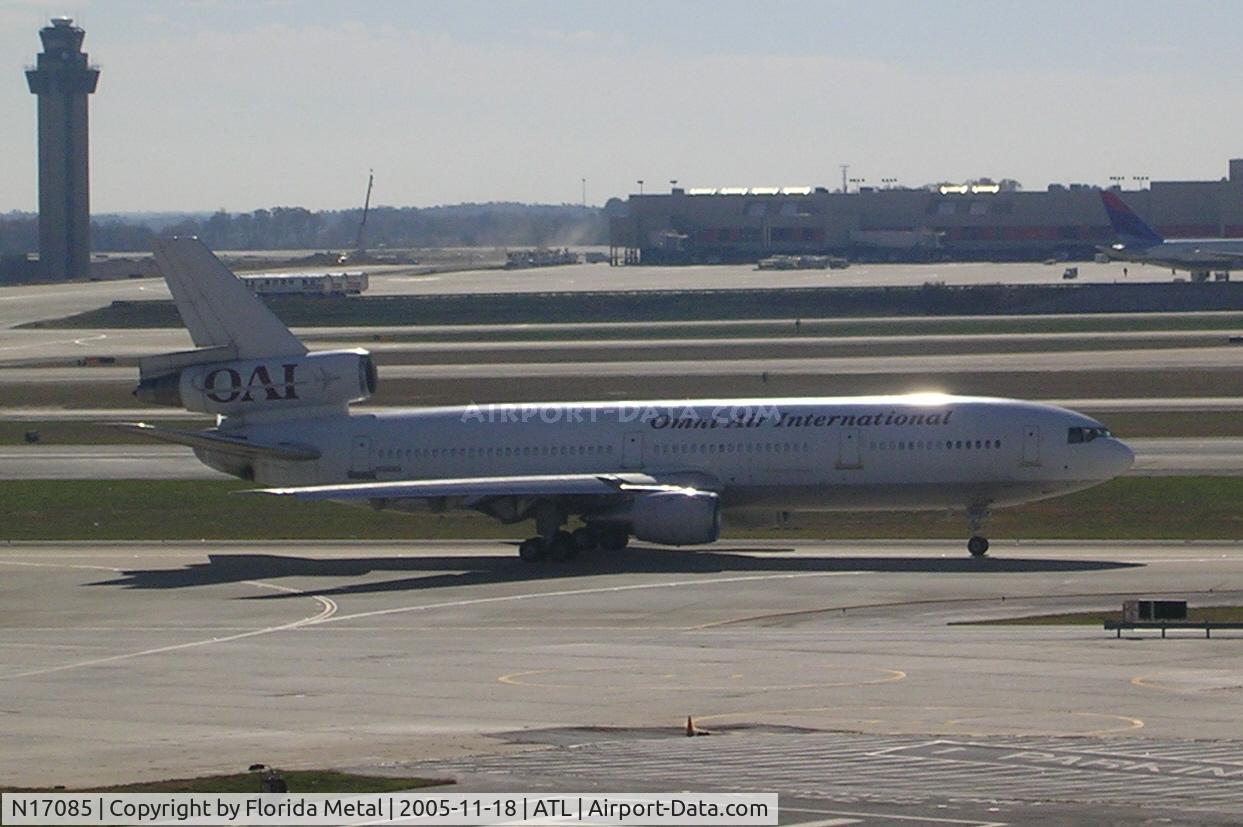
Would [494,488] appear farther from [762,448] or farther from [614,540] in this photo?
[762,448]

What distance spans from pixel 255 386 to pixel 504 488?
9095 millimetres

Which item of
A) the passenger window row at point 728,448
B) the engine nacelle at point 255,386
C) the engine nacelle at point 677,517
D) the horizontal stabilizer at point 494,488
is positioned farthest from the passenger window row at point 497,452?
the engine nacelle at point 677,517

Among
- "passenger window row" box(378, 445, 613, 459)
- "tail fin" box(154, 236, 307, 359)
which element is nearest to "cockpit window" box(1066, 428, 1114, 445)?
"passenger window row" box(378, 445, 613, 459)

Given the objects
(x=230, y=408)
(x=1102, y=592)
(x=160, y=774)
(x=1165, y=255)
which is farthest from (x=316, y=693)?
(x=1165, y=255)

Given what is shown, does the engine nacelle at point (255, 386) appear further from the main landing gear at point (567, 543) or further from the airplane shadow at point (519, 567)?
the main landing gear at point (567, 543)

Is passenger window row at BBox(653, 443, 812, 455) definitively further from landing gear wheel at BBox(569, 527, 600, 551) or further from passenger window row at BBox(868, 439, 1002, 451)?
landing gear wheel at BBox(569, 527, 600, 551)

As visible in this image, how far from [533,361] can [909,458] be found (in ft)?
220

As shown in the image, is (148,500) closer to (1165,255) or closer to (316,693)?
(316,693)

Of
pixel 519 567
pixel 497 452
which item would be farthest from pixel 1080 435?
pixel 497 452

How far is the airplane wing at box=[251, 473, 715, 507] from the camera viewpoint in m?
56.0

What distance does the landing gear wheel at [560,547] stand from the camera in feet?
187

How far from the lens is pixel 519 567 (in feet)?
186

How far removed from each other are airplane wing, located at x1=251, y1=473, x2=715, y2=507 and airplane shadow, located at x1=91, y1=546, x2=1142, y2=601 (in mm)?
2105

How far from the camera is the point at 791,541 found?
200 feet
